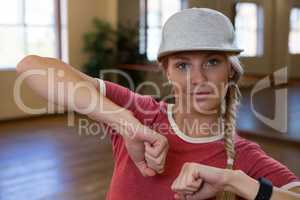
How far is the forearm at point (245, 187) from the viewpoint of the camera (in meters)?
0.67

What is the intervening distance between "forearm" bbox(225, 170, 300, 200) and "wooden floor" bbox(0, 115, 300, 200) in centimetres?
247

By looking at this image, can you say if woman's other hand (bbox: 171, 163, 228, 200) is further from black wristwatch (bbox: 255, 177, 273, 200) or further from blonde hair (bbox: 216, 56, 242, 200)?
blonde hair (bbox: 216, 56, 242, 200)

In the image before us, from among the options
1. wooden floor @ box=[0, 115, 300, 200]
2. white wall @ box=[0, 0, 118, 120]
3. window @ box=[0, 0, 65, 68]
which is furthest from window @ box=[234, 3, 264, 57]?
window @ box=[0, 0, 65, 68]

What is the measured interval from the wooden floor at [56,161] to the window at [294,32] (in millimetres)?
1074

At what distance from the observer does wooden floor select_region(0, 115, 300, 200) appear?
3.16 m

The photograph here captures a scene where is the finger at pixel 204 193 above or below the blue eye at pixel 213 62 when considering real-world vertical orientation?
below

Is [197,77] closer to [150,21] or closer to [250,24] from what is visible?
[250,24]

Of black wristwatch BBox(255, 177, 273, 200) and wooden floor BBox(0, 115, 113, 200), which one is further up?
black wristwatch BBox(255, 177, 273, 200)

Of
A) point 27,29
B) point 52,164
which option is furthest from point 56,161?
point 27,29

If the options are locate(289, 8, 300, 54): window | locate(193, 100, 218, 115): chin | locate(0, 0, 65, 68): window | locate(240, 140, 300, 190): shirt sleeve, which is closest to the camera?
locate(240, 140, 300, 190): shirt sleeve

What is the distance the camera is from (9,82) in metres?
5.78

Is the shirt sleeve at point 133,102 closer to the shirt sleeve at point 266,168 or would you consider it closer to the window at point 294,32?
the shirt sleeve at point 266,168

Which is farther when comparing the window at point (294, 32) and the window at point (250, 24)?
the window at point (250, 24)

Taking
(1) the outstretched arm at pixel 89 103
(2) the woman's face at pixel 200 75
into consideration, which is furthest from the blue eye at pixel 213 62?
(1) the outstretched arm at pixel 89 103
